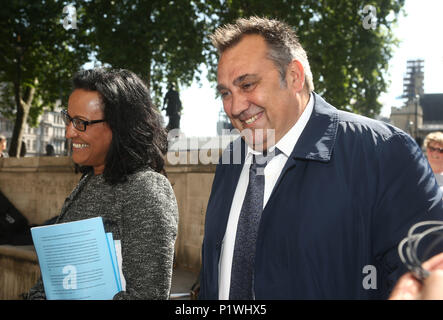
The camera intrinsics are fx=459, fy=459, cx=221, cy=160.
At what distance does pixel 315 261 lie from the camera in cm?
137

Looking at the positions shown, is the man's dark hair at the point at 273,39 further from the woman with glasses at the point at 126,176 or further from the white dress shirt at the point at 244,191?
the woman with glasses at the point at 126,176

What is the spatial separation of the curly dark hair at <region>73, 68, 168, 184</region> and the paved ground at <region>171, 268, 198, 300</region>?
2.57 metres

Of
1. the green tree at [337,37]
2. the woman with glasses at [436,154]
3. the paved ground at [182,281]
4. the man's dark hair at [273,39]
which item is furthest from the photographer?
the green tree at [337,37]

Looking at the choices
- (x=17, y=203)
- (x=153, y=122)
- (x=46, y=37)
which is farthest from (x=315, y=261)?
(x=46, y=37)

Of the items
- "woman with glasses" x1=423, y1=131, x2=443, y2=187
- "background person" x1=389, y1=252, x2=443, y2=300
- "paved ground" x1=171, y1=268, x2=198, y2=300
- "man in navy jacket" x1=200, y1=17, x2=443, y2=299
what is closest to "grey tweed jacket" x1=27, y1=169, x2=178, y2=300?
"man in navy jacket" x1=200, y1=17, x2=443, y2=299

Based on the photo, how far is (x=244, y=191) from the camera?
5.71ft

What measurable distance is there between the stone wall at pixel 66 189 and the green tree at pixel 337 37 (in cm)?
872

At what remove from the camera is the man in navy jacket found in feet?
4.49

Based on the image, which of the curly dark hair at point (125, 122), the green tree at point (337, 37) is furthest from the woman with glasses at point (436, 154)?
the green tree at point (337, 37)

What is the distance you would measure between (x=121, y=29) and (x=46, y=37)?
3.89m

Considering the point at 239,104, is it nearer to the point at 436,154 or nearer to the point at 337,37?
the point at 436,154

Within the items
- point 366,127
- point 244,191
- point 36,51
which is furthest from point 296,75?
point 36,51

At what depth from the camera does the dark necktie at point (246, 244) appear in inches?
60.0
